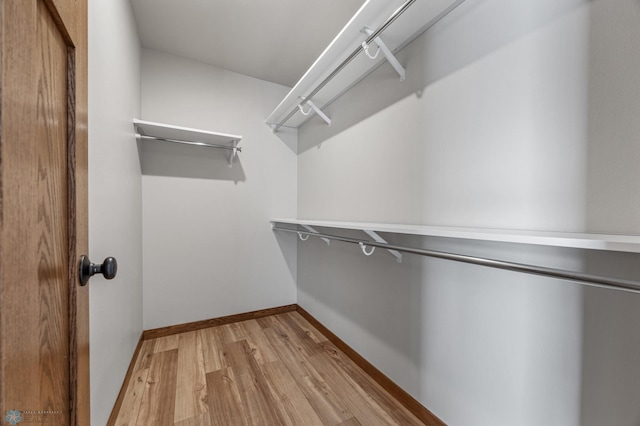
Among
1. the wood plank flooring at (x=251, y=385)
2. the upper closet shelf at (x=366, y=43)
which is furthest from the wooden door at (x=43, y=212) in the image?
the upper closet shelf at (x=366, y=43)

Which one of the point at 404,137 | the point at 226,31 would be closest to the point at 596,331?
the point at 404,137

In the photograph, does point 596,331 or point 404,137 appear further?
point 404,137

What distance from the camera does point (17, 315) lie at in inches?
13.9

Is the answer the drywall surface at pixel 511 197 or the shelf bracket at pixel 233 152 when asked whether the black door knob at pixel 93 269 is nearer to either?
the drywall surface at pixel 511 197

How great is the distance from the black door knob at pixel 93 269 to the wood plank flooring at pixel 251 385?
1087 millimetres

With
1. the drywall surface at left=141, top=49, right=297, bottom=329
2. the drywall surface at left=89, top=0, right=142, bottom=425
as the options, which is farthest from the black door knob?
the drywall surface at left=141, top=49, right=297, bottom=329

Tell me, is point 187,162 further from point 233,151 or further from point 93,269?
point 93,269

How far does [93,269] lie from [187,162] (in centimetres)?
170

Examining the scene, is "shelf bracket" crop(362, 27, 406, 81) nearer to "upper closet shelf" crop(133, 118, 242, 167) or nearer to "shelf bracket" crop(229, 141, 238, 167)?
Result: "upper closet shelf" crop(133, 118, 242, 167)

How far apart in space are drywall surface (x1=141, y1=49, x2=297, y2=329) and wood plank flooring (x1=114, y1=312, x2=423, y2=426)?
364 mm

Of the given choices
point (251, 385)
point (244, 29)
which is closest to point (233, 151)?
point (244, 29)

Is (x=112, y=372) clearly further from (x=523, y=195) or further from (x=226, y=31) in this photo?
(x=226, y=31)

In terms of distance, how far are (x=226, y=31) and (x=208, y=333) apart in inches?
91.1

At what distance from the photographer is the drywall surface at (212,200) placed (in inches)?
78.8
